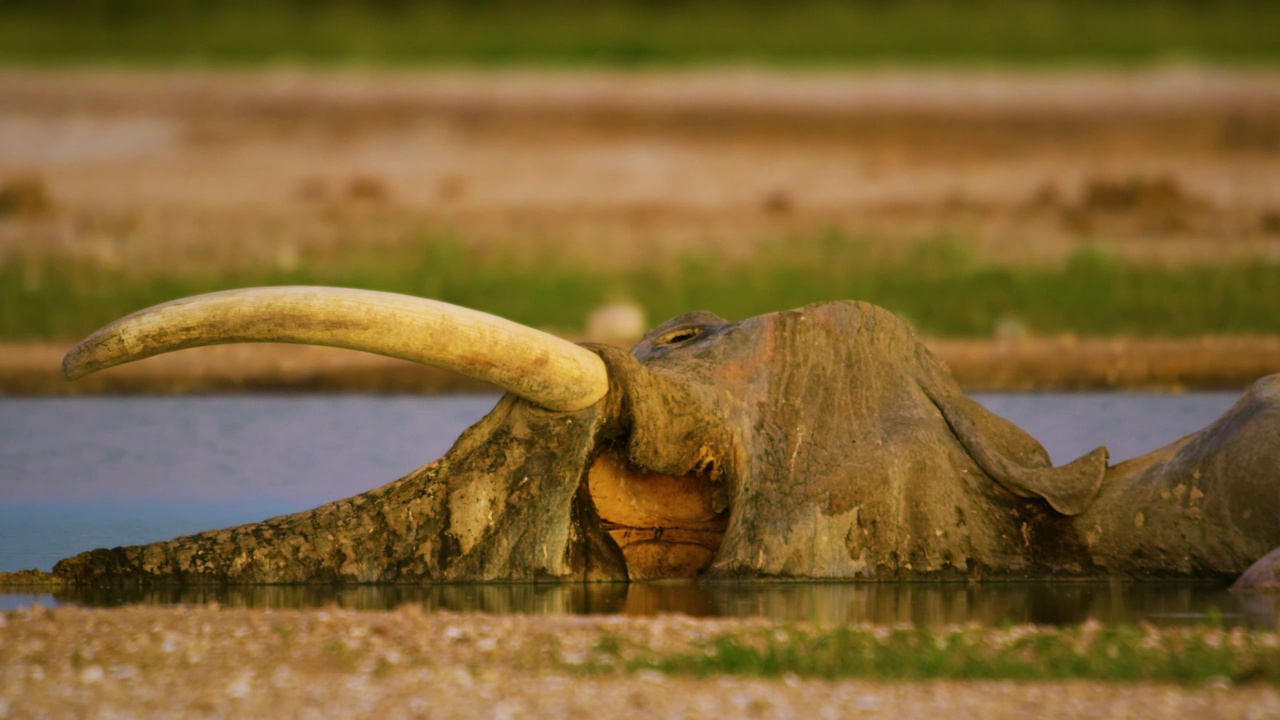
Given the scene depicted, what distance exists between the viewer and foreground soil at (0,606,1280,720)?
574cm

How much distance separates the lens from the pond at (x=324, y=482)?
24.8 ft

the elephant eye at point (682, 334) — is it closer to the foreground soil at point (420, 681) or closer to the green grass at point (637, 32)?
the foreground soil at point (420, 681)

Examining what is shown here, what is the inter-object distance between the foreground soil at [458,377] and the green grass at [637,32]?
44.8ft

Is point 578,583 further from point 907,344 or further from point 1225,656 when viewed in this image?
point 1225,656

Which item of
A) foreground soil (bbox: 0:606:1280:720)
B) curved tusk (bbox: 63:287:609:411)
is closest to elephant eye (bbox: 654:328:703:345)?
curved tusk (bbox: 63:287:609:411)

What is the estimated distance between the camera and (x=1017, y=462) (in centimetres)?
834

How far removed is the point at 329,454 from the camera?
12531mm

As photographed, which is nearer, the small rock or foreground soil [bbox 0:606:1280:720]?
foreground soil [bbox 0:606:1280:720]

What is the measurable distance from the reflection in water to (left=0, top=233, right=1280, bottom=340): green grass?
10462mm

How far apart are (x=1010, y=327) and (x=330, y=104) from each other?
12766mm

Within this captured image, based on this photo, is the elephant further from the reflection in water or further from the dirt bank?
the dirt bank

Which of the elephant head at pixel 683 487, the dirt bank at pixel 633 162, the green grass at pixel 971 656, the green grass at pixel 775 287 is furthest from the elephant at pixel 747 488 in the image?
the dirt bank at pixel 633 162

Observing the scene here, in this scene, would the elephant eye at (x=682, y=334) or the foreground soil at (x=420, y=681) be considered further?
the elephant eye at (x=682, y=334)

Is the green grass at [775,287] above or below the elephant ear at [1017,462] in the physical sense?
above
